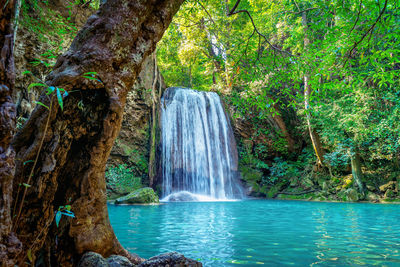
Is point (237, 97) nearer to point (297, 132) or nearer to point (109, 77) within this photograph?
point (109, 77)

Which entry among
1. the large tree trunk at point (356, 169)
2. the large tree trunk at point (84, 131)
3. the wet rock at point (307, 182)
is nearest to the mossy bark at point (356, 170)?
the large tree trunk at point (356, 169)

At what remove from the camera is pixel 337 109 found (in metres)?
12.2

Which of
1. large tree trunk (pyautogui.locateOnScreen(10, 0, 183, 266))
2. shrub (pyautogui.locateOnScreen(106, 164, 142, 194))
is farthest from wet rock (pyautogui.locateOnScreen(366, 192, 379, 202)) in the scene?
large tree trunk (pyautogui.locateOnScreen(10, 0, 183, 266))

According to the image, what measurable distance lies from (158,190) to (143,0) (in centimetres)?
1084

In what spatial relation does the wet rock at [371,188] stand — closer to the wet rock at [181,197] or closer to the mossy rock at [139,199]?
the wet rock at [181,197]

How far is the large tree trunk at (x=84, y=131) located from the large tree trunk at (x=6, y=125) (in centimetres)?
37

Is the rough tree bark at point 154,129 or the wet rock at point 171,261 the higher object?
the rough tree bark at point 154,129

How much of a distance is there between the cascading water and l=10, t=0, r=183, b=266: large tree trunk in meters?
9.99

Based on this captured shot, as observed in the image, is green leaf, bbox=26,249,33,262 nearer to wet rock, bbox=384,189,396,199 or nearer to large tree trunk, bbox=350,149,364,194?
large tree trunk, bbox=350,149,364,194

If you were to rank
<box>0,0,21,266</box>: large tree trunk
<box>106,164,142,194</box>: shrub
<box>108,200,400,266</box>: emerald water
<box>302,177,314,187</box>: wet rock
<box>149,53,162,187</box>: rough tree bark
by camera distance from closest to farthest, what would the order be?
<box>0,0,21,266</box>: large tree trunk, <box>108,200,400,266</box>: emerald water, <box>106,164,142,194</box>: shrub, <box>149,53,162,187</box>: rough tree bark, <box>302,177,314,187</box>: wet rock

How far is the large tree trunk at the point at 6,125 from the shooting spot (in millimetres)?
1123

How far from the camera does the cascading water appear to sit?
12945mm

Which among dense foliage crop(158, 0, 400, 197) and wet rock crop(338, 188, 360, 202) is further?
wet rock crop(338, 188, 360, 202)

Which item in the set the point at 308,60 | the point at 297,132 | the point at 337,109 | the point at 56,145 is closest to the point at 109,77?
the point at 56,145
